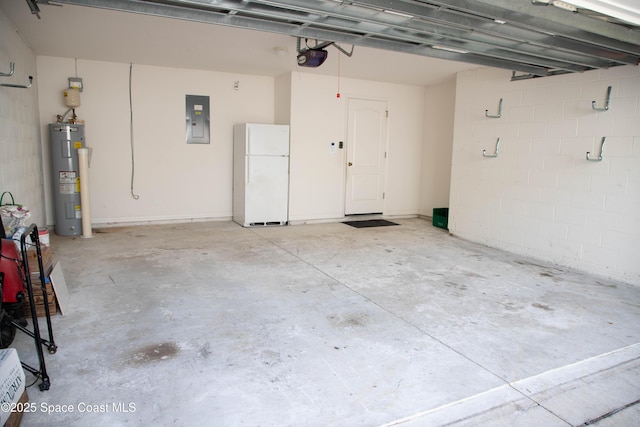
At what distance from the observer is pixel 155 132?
21.3ft

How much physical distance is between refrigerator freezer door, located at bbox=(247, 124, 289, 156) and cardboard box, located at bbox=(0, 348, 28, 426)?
483 centimetres

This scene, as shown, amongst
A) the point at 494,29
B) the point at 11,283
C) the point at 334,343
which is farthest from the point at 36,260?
the point at 494,29

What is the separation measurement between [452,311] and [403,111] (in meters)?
5.09

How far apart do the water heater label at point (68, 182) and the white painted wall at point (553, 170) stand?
17.8ft

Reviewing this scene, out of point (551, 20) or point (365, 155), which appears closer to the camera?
point (551, 20)

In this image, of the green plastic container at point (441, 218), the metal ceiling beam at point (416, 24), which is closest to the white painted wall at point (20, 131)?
the metal ceiling beam at point (416, 24)

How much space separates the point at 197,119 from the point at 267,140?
120cm

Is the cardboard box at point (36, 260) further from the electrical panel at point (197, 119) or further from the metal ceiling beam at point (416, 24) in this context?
the electrical panel at point (197, 119)

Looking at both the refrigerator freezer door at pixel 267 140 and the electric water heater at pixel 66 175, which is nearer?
the electric water heater at pixel 66 175

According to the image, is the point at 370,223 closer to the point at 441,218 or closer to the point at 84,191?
the point at 441,218

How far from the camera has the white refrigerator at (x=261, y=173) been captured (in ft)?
21.4

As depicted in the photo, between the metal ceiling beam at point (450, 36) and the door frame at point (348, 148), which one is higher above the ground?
the metal ceiling beam at point (450, 36)

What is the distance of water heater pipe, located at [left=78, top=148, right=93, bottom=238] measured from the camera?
554 cm

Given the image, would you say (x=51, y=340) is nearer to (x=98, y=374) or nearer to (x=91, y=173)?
(x=98, y=374)
